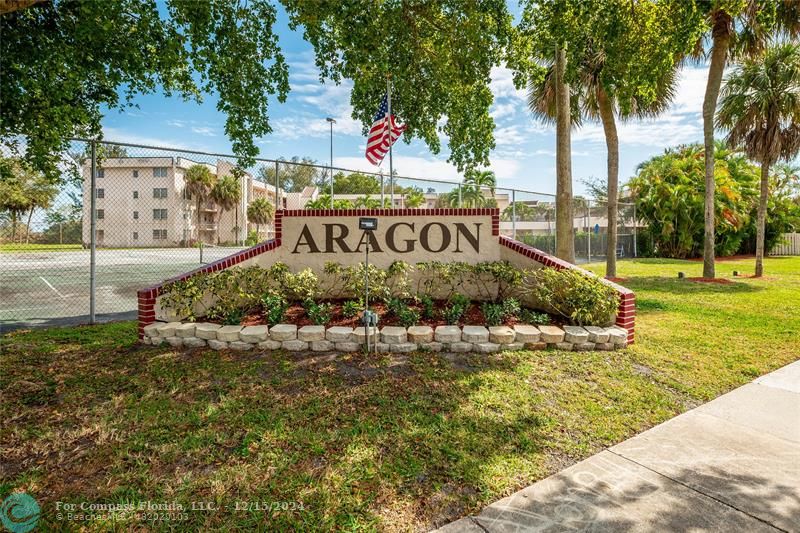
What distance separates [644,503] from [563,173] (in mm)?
6052

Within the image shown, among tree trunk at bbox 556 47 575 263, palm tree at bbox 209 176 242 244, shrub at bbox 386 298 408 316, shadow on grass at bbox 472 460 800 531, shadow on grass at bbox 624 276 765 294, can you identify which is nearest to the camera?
shadow on grass at bbox 472 460 800 531

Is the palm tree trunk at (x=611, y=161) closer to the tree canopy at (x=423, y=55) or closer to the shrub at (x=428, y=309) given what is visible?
the tree canopy at (x=423, y=55)

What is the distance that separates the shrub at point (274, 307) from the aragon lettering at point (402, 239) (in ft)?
3.64

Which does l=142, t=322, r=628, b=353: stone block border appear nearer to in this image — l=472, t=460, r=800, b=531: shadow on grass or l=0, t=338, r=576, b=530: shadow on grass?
l=0, t=338, r=576, b=530: shadow on grass

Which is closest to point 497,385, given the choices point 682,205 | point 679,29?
point 679,29

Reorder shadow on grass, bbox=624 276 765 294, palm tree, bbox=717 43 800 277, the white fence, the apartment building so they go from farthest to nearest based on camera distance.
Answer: the white fence
palm tree, bbox=717 43 800 277
shadow on grass, bbox=624 276 765 294
the apartment building

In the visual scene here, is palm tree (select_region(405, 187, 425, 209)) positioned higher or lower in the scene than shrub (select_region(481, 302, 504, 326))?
higher

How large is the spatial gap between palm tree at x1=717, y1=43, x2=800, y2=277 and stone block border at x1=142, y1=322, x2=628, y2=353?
10.8 metres

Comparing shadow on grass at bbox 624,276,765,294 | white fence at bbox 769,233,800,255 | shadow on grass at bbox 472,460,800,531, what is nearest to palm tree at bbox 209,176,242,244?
shadow on grass at bbox 472,460,800,531

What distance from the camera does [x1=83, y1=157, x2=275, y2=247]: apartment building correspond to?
603 cm

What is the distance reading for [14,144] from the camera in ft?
15.6

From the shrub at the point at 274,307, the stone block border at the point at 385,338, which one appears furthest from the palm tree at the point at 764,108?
the shrub at the point at 274,307

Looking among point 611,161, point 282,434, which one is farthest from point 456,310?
point 611,161

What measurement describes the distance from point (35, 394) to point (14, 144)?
11.5 ft
